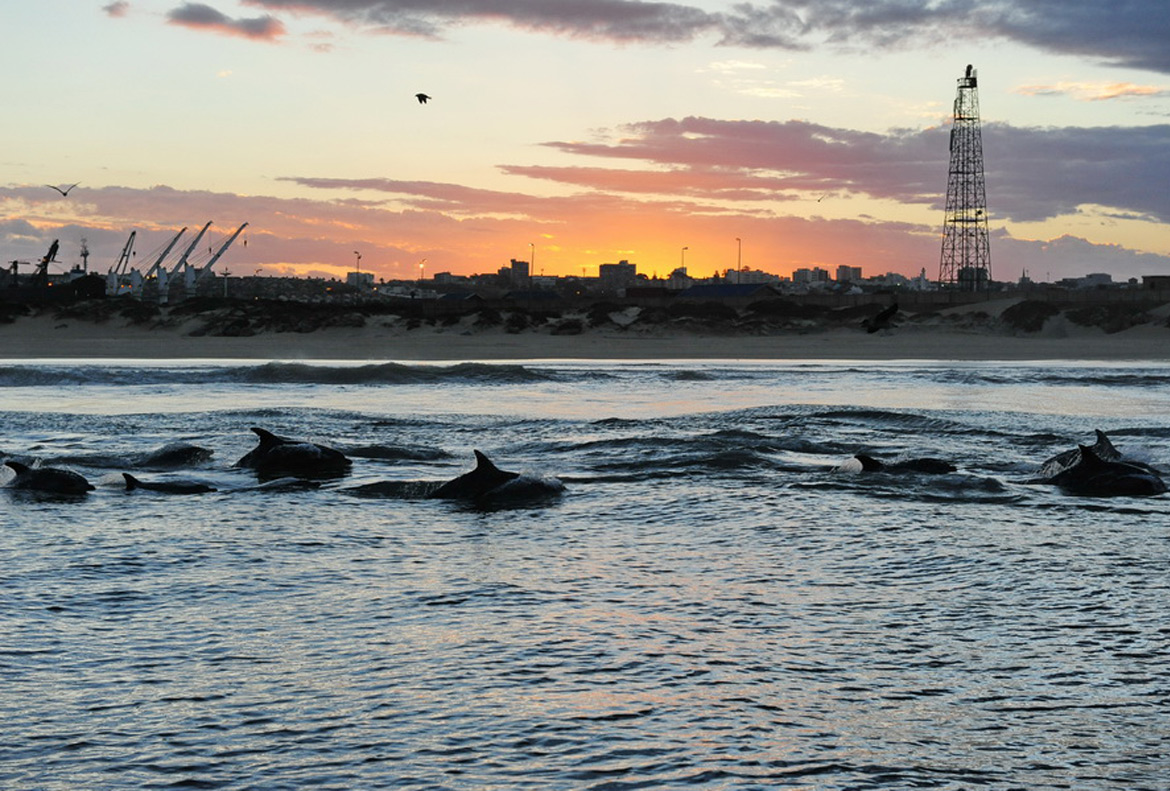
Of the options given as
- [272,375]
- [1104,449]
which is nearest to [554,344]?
[272,375]

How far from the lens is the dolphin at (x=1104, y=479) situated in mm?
14336

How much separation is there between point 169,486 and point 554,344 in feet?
163

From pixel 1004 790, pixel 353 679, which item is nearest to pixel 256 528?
pixel 353 679

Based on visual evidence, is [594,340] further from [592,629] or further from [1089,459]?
[592,629]

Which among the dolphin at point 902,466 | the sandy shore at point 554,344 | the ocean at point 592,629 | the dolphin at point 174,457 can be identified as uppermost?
the sandy shore at point 554,344

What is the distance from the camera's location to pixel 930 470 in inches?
629

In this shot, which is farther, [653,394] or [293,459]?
[653,394]

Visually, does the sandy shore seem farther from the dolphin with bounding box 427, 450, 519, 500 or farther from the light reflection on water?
the dolphin with bounding box 427, 450, 519, 500

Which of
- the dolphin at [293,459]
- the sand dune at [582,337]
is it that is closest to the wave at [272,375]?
→ the sand dune at [582,337]

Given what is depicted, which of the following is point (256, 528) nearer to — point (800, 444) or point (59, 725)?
point (59, 725)

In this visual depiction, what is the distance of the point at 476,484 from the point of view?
14.1 meters

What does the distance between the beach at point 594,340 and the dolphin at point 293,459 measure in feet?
114

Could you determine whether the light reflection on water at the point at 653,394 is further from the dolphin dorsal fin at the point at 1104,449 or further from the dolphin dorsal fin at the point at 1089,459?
the dolphin dorsal fin at the point at 1089,459

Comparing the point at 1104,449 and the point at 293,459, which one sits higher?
the point at 1104,449
